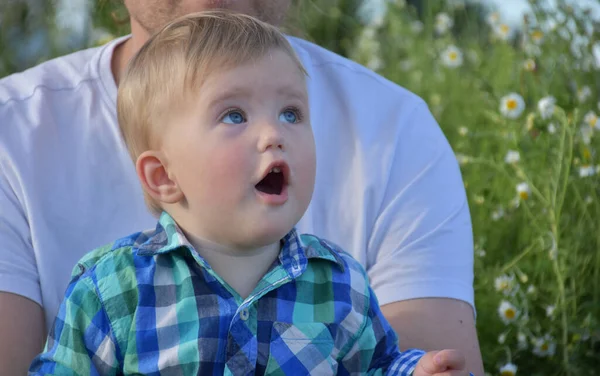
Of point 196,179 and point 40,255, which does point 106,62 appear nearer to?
point 40,255

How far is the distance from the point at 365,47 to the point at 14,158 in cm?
319

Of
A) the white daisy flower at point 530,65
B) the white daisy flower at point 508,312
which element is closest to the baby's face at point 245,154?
the white daisy flower at point 508,312

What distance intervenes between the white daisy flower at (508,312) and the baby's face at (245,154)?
120cm

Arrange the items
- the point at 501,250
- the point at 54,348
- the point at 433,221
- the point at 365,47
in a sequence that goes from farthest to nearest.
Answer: the point at 365,47, the point at 501,250, the point at 433,221, the point at 54,348

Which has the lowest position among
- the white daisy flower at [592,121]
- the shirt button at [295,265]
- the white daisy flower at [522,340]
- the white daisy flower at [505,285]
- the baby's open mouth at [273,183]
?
the white daisy flower at [522,340]

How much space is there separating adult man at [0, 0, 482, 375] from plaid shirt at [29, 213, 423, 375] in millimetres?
285

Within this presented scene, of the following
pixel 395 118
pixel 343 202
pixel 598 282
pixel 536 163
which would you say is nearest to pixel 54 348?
pixel 343 202

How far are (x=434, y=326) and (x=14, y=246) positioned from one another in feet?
2.64

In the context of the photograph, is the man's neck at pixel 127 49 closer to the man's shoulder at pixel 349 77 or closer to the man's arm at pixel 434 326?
the man's shoulder at pixel 349 77

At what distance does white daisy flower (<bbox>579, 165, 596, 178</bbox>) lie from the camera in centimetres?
281

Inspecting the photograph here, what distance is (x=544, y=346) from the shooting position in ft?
8.63

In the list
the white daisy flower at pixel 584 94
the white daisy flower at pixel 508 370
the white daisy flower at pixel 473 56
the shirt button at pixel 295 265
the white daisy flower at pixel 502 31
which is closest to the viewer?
the shirt button at pixel 295 265

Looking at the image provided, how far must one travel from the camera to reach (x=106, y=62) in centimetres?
214

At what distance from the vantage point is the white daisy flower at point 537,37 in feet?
11.3
